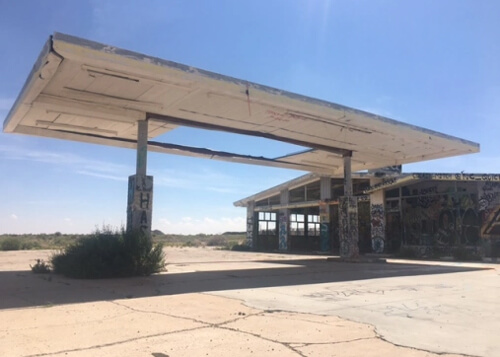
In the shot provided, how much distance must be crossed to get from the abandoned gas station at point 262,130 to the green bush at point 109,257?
1122 mm

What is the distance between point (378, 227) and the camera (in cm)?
2977

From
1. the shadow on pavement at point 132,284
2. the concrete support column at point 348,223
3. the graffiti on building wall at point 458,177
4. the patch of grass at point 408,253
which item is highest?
the graffiti on building wall at point 458,177

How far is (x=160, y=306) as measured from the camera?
26.5 feet

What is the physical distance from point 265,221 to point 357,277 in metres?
26.3

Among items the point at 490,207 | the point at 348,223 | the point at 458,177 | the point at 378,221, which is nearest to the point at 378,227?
the point at 378,221

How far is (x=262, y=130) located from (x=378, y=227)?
591 inches

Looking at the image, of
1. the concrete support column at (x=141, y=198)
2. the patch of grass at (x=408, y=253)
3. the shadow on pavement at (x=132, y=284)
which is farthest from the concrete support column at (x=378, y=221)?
the concrete support column at (x=141, y=198)

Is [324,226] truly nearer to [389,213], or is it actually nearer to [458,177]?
[389,213]

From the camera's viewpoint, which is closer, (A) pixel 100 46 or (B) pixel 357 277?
(A) pixel 100 46

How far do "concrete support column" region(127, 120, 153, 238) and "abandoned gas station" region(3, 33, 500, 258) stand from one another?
0.03 metres

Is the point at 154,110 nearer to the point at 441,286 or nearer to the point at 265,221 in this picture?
the point at 441,286

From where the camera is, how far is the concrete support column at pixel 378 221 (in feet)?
96.8

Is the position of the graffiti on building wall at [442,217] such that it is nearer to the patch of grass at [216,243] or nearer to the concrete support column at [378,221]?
the concrete support column at [378,221]

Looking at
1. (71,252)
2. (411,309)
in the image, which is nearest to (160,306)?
(411,309)
